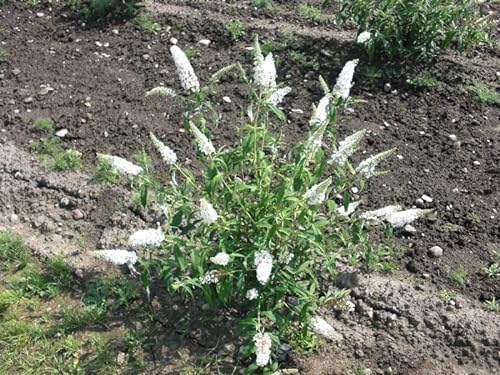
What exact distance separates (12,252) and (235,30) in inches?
114

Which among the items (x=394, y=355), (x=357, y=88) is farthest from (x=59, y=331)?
(x=357, y=88)

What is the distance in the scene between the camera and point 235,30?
5.57 meters

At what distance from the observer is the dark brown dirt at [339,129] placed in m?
3.50

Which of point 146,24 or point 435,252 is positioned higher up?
point 146,24

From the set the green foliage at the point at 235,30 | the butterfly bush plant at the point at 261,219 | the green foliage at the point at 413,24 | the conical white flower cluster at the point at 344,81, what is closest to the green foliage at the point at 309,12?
the green foliage at the point at 413,24

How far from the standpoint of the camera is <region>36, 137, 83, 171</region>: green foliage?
4.39 metres

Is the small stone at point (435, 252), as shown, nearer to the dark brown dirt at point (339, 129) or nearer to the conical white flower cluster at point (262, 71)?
the dark brown dirt at point (339, 129)

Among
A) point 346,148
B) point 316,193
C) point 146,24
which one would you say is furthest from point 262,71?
point 146,24

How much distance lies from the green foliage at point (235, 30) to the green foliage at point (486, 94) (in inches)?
83.9

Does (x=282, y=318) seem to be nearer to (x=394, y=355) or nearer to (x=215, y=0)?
(x=394, y=355)

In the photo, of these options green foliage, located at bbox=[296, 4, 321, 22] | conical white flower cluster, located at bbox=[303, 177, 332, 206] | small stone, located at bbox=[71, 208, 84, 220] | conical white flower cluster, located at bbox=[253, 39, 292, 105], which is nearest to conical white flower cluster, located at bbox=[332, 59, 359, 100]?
conical white flower cluster, located at bbox=[253, 39, 292, 105]

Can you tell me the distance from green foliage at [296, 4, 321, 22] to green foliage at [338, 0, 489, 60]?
21.0 inches

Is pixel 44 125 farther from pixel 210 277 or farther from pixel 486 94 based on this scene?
pixel 486 94

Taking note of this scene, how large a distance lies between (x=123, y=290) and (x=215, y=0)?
3.62 m
